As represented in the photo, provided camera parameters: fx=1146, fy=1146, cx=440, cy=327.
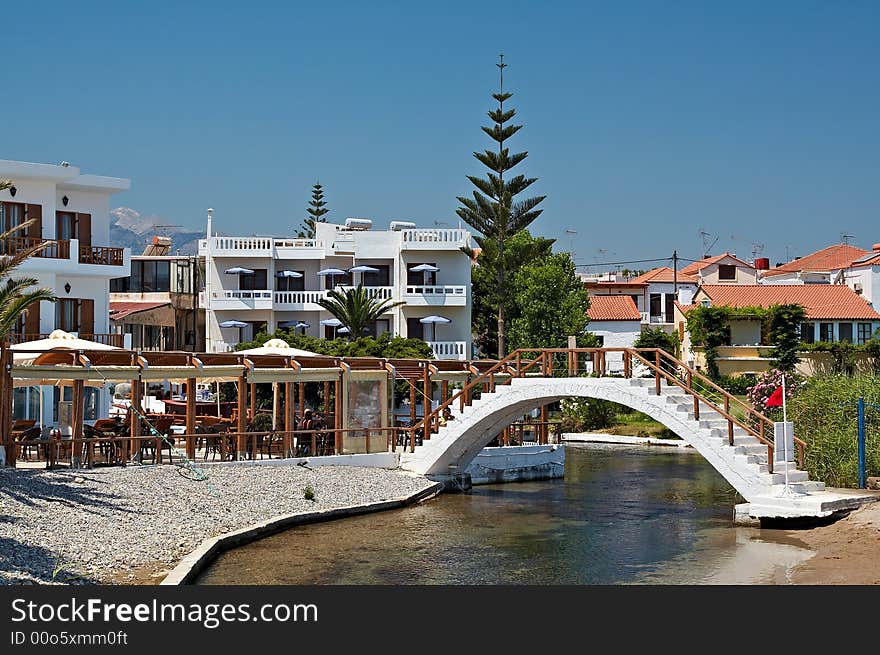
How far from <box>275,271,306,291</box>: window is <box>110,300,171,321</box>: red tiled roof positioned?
4544mm

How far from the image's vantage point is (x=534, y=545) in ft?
57.4

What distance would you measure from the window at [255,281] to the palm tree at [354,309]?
4.13m

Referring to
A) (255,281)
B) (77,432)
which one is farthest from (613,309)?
(77,432)

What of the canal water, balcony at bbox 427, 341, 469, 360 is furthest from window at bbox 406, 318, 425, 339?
the canal water

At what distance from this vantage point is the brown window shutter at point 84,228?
31.3 m

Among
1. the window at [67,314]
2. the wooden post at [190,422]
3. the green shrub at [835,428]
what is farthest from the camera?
the window at [67,314]

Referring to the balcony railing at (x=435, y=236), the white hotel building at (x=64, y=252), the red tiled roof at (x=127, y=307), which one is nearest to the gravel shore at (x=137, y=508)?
the white hotel building at (x=64, y=252)

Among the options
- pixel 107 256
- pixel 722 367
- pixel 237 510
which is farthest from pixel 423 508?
pixel 722 367

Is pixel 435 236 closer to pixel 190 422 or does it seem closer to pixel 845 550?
pixel 190 422

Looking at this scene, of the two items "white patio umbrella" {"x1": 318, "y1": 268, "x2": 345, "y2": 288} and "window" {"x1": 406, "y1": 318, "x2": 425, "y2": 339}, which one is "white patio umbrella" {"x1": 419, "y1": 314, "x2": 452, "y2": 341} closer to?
"window" {"x1": 406, "y1": 318, "x2": 425, "y2": 339}

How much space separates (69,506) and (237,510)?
2988 mm

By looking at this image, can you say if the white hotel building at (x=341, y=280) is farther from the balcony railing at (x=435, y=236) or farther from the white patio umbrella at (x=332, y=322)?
the white patio umbrella at (x=332, y=322)

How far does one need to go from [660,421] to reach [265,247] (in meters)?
30.3

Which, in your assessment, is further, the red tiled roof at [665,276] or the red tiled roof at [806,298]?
the red tiled roof at [665,276]
